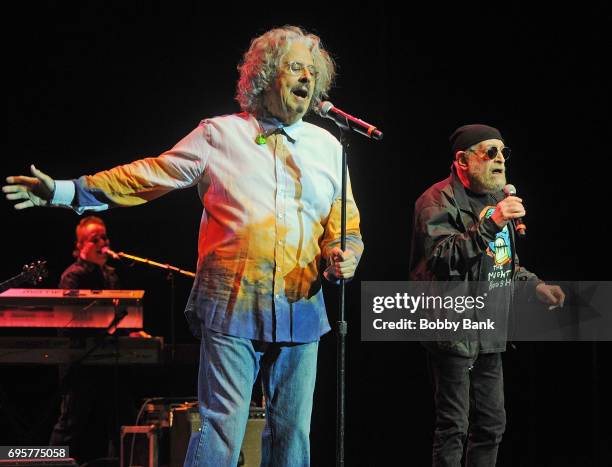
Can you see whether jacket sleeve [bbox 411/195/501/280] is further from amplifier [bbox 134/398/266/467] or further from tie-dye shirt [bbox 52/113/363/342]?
amplifier [bbox 134/398/266/467]

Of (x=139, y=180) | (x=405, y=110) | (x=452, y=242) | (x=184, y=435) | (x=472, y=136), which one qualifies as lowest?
(x=184, y=435)

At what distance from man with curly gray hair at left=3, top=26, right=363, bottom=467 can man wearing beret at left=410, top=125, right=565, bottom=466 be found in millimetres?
625

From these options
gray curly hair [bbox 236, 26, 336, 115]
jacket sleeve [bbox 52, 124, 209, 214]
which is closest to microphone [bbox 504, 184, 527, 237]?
gray curly hair [bbox 236, 26, 336, 115]

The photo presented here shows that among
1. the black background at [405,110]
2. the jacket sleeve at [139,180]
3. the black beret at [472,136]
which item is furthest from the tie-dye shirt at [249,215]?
the black background at [405,110]

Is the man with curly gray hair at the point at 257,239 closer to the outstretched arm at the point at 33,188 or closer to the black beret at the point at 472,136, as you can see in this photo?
the outstretched arm at the point at 33,188

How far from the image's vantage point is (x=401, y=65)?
5316 millimetres

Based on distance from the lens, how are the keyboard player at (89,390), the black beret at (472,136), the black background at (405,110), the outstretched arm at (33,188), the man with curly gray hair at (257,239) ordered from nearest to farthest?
the outstretched arm at (33,188)
the man with curly gray hair at (257,239)
the black beret at (472,136)
the black background at (405,110)
the keyboard player at (89,390)

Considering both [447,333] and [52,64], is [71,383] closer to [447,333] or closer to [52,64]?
[52,64]

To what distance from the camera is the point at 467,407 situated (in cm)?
303

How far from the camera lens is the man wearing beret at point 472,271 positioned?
2.98 metres

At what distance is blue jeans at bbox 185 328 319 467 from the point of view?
2.27 meters

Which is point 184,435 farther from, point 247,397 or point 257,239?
point 257,239

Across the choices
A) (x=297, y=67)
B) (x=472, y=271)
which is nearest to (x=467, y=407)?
(x=472, y=271)

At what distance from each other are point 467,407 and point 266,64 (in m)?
1.46
